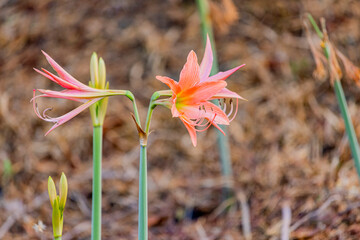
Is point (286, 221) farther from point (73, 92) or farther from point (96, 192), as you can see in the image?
point (73, 92)

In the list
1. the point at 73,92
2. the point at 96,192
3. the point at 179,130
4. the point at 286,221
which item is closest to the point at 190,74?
the point at 73,92

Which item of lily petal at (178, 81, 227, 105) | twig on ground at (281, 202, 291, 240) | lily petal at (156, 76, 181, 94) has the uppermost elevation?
lily petal at (156, 76, 181, 94)

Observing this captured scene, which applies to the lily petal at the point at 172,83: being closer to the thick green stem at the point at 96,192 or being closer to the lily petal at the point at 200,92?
the lily petal at the point at 200,92

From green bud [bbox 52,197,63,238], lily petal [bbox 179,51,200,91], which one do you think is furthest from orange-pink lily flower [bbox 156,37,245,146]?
green bud [bbox 52,197,63,238]

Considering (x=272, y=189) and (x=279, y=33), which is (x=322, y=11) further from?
(x=272, y=189)

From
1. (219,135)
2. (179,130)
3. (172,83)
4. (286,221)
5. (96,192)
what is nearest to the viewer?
(172,83)

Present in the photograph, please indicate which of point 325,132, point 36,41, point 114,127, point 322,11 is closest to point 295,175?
point 325,132

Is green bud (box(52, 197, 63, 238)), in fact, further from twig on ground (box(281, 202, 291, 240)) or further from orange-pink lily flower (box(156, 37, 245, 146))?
twig on ground (box(281, 202, 291, 240))
